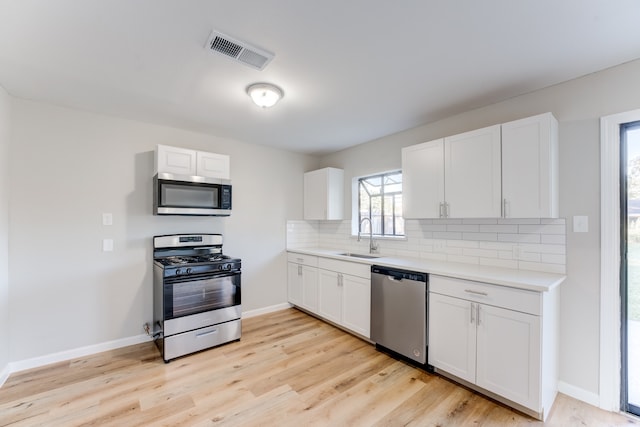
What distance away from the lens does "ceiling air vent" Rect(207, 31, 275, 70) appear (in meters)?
1.70

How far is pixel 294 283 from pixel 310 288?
40cm

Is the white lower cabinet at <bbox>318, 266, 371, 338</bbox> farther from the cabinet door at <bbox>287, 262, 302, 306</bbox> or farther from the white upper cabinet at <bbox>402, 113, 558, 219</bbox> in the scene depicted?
the white upper cabinet at <bbox>402, 113, 558, 219</bbox>

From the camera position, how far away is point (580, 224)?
6.95 feet

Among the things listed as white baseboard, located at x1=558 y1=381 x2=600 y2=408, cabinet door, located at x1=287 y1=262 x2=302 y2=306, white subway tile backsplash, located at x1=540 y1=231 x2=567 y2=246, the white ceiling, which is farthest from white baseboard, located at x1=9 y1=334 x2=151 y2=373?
white subway tile backsplash, located at x1=540 y1=231 x2=567 y2=246

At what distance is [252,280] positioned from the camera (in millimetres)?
3920

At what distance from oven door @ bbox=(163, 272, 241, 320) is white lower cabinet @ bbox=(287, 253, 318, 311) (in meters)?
1.05

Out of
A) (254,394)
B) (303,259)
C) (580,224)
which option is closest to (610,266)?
(580,224)

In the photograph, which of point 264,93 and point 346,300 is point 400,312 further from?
point 264,93

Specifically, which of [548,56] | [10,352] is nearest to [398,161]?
[548,56]

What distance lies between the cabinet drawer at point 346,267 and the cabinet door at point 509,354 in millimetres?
1145

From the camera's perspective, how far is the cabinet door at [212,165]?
10.4 feet

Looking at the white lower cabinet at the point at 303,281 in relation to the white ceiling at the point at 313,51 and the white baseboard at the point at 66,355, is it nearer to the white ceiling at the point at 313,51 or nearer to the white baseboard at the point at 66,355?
the white baseboard at the point at 66,355

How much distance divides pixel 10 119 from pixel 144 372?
254 centimetres

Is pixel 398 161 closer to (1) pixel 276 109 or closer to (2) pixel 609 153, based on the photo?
(1) pixel 276 109
